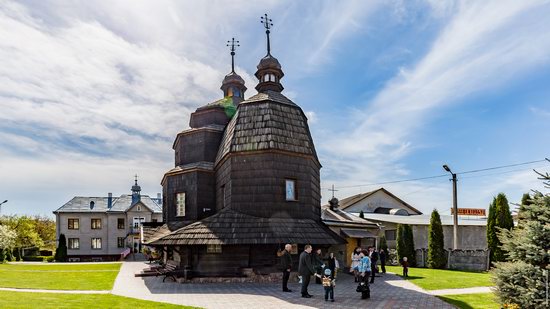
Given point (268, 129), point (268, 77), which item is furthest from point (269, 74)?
point (268, 129)

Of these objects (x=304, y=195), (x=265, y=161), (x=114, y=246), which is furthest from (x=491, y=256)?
(x=114, y=246)

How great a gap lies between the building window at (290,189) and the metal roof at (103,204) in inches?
1411

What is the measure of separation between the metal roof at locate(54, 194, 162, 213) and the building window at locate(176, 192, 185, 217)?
29.2m

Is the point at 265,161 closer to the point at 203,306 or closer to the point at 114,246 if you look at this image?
the point at 203,306

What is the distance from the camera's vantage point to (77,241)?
167 feet

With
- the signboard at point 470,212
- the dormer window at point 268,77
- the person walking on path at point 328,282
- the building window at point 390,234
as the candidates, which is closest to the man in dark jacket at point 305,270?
the person walking on path at point 328,282

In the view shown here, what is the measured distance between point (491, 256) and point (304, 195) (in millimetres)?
12629

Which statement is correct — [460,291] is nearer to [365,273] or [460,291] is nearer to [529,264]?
[365,273]

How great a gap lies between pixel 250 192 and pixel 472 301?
10.9m

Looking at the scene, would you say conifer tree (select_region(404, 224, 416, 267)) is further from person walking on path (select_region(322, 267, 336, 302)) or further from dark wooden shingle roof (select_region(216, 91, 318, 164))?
person walking on path (select_region(322, 267, 336, 302))

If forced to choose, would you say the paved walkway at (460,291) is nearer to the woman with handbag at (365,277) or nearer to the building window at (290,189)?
the woman with handbag at (365,277)

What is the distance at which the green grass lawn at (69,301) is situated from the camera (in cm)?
1154

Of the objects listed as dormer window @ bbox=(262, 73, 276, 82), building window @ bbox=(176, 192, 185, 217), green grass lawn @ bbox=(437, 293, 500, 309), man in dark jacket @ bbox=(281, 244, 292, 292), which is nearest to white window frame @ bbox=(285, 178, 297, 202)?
man in dark jacket @ bbox=(281, 244, 292, 292)

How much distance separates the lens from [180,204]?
→ 2545cm
